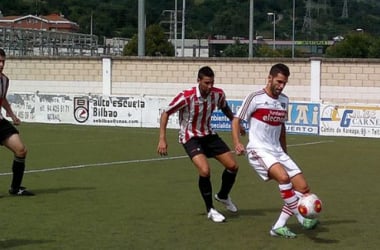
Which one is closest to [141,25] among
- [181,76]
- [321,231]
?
[181,76]

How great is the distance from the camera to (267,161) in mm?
9047

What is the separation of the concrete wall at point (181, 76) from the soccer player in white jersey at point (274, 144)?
25.2 m

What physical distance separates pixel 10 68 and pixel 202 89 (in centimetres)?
3142

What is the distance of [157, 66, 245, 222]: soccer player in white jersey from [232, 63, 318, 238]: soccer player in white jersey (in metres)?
0.96

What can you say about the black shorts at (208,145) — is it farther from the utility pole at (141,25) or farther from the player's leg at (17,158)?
the utility pole at (141,25)

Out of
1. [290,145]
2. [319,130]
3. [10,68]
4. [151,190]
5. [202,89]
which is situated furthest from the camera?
[10,68]

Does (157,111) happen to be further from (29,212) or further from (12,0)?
(12,0)

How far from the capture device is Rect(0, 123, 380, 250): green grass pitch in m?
8.88

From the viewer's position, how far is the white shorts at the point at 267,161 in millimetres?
9055

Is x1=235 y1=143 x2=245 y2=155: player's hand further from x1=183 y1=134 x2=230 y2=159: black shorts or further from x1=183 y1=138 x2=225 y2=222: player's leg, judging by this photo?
x1=183 y1=134 x2=230 y2=159: black shorts

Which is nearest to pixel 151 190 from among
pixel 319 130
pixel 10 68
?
pixel 319 130

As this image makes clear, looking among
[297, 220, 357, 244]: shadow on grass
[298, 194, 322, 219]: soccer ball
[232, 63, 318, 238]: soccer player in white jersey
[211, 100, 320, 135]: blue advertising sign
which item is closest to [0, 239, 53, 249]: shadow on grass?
[232, 63, 318, 238]: soccer player in white jersey

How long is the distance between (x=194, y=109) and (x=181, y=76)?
26888mm

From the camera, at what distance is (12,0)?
124 m
